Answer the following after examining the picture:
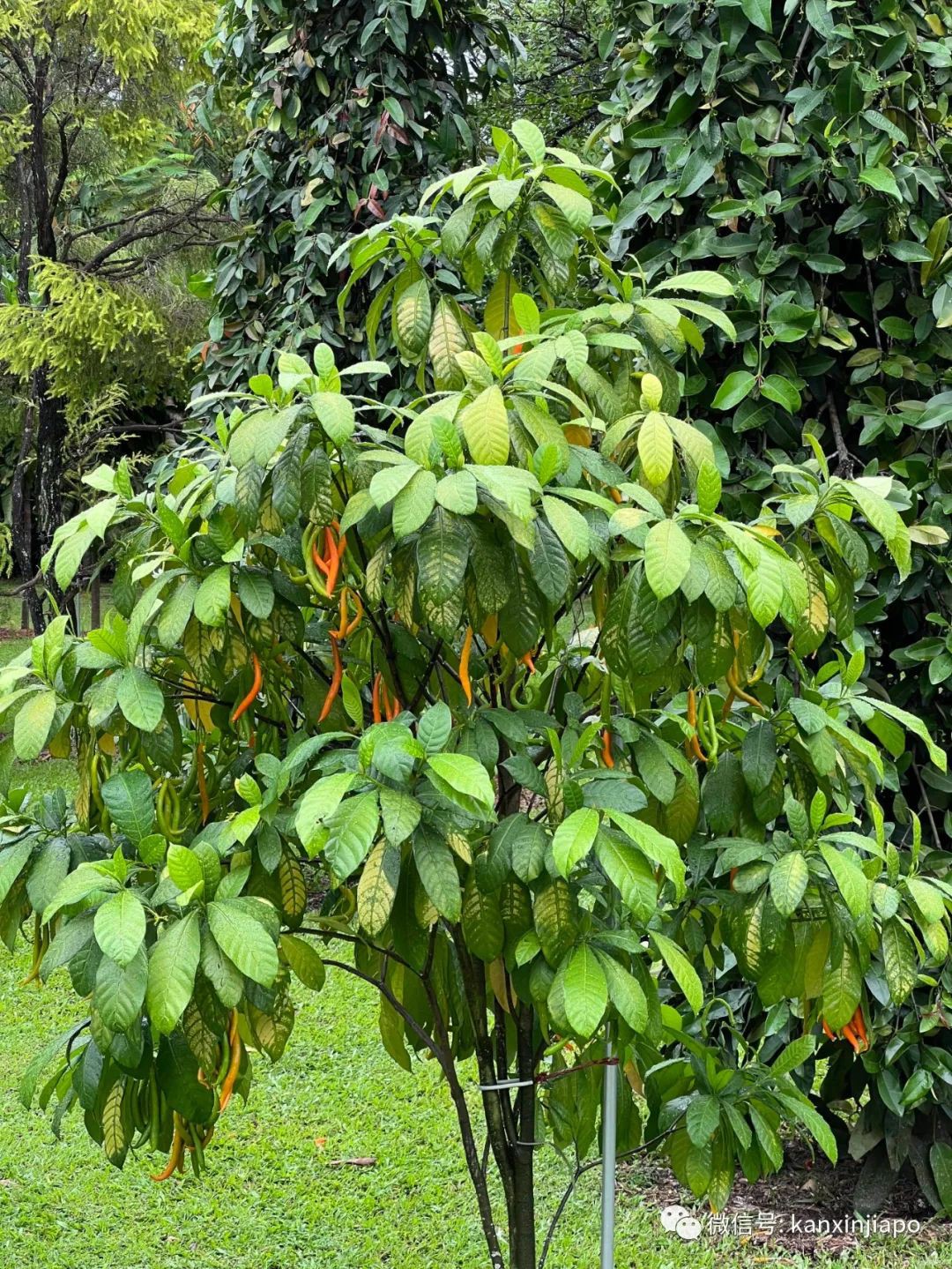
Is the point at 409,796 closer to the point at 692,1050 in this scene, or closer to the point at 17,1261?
the point at 692,1050

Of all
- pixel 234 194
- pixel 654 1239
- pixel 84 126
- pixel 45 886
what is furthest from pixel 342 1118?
pixel 84 126

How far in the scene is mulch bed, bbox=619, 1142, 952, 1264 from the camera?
9.27ft

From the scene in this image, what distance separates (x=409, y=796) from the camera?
125cm

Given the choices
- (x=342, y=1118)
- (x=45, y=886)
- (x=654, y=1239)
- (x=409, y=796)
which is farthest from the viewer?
(x=342, y=1118)

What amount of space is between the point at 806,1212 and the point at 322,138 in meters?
3.50

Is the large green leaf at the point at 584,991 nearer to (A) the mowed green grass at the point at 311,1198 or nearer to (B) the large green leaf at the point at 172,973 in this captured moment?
(B) the large green leaf at the point at 172,973

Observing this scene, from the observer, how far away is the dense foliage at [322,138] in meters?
4.05

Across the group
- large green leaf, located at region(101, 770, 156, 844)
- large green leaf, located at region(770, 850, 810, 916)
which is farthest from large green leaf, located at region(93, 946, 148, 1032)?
large green leaf, located at region(770, 850, 810, 916)

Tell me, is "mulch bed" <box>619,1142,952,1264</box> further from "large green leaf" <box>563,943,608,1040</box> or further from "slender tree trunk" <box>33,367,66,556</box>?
"slender tree trunk" <box>33,367,66,556</box>

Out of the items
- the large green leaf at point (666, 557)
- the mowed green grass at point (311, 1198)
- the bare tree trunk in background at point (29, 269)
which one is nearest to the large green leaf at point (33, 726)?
the large green leaf at point (666, 557)

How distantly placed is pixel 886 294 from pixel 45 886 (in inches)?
82.2

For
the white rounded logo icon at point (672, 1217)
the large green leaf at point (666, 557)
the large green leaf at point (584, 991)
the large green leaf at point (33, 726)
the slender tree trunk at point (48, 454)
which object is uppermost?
the slender tree trunk at point (48, 454)

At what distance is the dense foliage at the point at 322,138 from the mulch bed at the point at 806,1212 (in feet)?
9.02

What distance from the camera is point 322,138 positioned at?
4.19m
